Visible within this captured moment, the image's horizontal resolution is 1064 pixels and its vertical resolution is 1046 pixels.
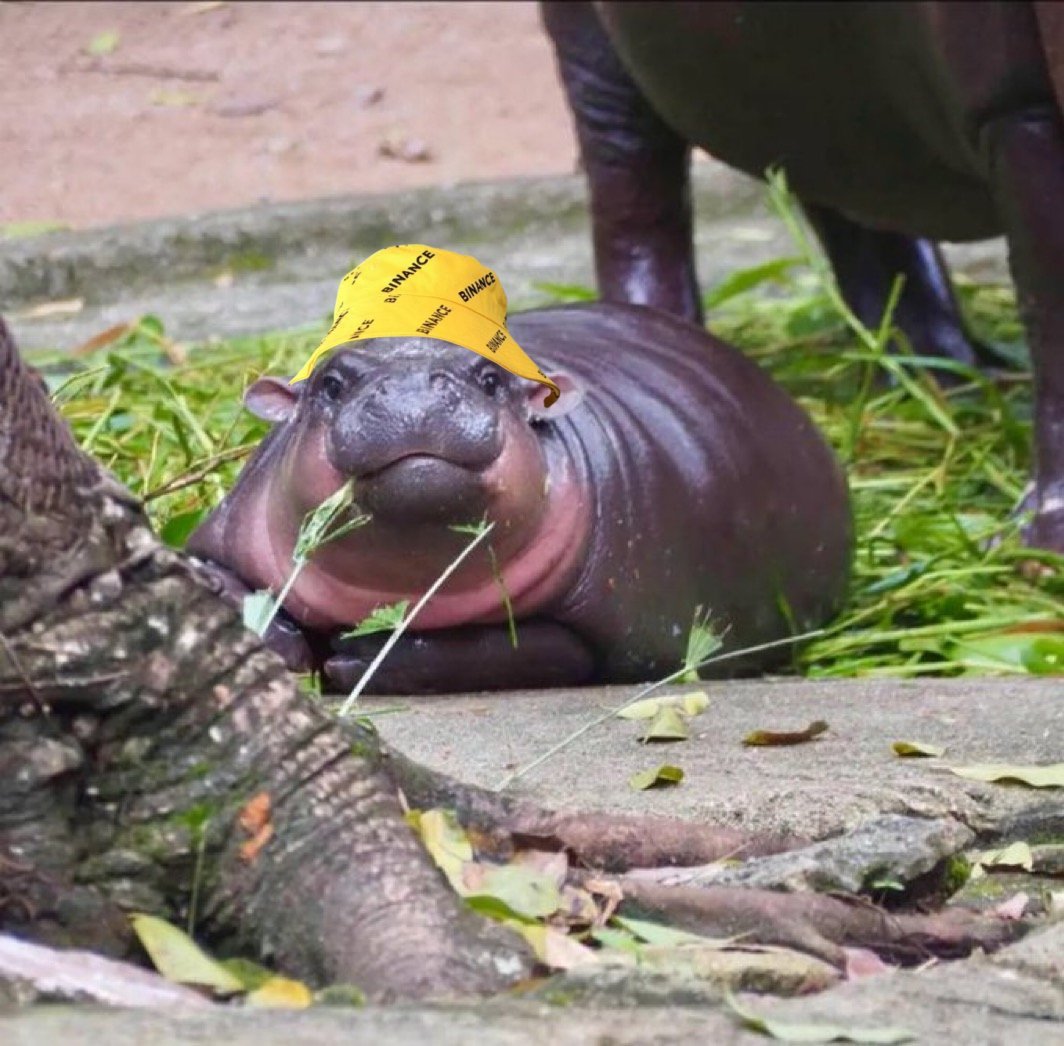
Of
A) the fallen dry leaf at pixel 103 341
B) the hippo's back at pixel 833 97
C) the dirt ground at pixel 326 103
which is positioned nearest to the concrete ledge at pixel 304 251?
the dirt ground at pixel 326 103

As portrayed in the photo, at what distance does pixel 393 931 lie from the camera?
4.88ft

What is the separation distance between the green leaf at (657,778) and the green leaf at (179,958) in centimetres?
65

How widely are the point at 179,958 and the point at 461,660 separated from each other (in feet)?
4.73

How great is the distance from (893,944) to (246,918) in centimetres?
46

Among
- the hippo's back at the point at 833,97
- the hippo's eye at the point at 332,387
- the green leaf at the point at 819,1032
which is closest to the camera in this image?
the green leaf at the point at 819,1032

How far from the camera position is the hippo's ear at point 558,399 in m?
2.97

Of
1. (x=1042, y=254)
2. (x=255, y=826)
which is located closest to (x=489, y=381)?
(x=1042, y=254)

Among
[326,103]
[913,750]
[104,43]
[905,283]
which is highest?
[104,43]

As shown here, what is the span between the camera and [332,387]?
9.43ft

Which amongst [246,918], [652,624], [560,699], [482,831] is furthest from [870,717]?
[246,918]

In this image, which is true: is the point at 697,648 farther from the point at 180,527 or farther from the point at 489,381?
the point at 180,527

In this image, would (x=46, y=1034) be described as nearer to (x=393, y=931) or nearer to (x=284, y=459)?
(x=393, y=931)

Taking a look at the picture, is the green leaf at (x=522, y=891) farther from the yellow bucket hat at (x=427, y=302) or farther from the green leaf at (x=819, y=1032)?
the yellow bucket hat at (x=427, y=302)

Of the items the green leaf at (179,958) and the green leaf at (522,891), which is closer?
the green leaf at (179,958)
